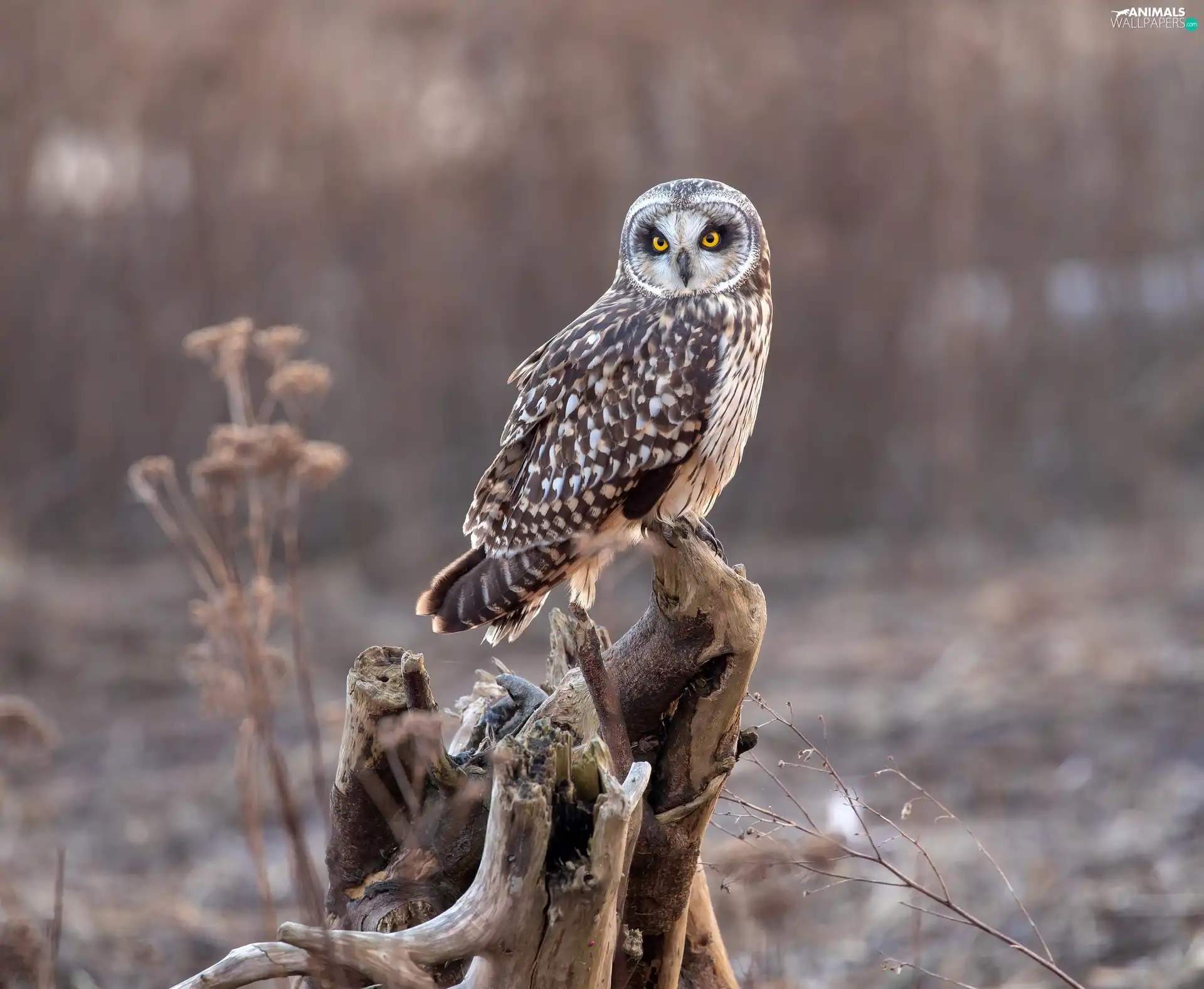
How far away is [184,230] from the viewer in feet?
31.9

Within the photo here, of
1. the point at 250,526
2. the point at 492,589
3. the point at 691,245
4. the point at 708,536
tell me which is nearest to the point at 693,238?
the point at 691,245

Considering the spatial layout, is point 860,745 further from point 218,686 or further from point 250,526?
point 218,686

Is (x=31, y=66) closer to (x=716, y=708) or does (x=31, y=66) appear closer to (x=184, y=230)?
(x=184, y=230)

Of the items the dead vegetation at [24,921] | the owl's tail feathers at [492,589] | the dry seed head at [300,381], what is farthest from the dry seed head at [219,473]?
the owl's tail feathers at [492,589]

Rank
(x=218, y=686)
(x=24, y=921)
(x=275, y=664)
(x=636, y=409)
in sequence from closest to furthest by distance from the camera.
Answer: (x=218, y=686) < (x=275, y=664) < (x=24, y=921) < (x=636, y=409)

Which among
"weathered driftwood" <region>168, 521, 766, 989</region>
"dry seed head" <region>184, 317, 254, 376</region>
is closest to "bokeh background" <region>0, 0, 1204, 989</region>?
"weathered driftwood" <region>168, 521, 766, 989</region>

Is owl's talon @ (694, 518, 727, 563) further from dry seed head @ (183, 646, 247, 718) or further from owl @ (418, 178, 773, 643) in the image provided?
dry seed head @ (183, 646, 247, 718)

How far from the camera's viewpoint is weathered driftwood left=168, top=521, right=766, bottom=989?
86.2 inches

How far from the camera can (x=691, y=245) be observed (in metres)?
3.47

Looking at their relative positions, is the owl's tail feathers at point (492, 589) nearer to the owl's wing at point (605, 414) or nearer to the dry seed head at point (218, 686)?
the owl's wing at point (605, 414)

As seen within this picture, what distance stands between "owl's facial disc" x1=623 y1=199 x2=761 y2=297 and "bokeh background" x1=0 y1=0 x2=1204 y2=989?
5.14 metres

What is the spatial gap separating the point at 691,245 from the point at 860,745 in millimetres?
4367

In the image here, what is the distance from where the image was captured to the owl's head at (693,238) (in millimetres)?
3455

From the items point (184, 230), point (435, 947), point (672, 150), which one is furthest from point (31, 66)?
point (435, 947)
